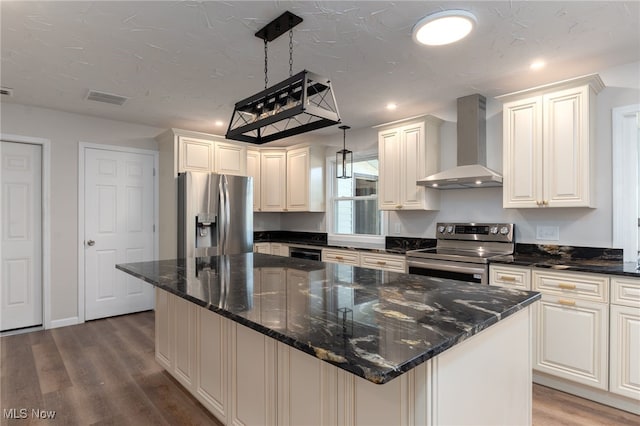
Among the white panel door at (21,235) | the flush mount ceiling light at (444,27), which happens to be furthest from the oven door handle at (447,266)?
the white panel door at (21,235)

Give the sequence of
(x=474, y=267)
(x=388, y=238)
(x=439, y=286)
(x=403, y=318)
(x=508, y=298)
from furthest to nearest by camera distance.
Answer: (x=388, y=238)
(x=474, y=267)
(x=439, y=286)
(x=508, y=298)
(x=403, y=318)

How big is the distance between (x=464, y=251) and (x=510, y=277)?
661 mm

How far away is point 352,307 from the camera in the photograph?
1403 millimetres

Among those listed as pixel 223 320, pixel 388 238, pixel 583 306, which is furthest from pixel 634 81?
pixel 223 320

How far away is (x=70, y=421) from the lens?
2.11m

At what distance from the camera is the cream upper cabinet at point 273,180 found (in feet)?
17.1

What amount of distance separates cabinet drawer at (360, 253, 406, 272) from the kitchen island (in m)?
1.37

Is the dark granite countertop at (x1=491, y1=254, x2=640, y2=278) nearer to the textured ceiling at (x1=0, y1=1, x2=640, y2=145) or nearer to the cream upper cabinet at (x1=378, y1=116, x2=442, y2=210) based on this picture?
the cream upper cabinet at (x1=378, y1=116, x2=442, y2=210)

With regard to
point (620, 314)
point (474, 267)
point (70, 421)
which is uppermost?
point (474, 267)

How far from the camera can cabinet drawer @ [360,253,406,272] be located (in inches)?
138

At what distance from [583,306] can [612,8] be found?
1.82 m

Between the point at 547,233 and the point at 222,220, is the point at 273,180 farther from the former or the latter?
the point at 547,233

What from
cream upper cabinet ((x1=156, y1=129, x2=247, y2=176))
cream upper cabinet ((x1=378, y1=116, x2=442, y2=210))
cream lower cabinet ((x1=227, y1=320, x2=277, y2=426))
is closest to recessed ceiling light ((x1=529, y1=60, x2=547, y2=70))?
cream upper cabinet ((x1=378, y1=116, x2=442, y2=210))

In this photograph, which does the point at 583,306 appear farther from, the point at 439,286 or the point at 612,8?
the point at 612,8
